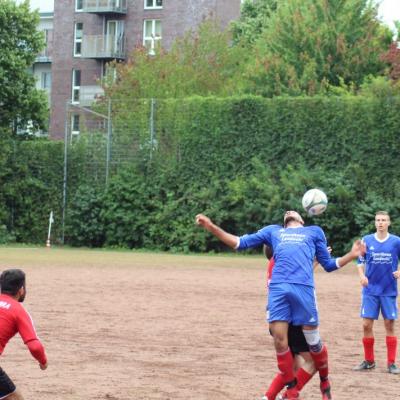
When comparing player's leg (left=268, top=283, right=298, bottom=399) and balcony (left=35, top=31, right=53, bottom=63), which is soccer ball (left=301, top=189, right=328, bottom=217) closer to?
player's leg (left=268, top=283, right=298, bottom=399)

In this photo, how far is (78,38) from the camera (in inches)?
2849

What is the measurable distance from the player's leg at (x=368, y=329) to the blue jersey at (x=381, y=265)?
110 mm

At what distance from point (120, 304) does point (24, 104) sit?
1151 inches

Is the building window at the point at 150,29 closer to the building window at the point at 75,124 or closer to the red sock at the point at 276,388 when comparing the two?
the building window at the point at 75,124

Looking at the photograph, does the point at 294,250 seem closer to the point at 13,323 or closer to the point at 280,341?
the point at 280,341

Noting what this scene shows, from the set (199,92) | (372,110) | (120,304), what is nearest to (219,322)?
(120,304)

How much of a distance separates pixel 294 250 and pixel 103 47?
60970mm

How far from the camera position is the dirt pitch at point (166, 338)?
11.3 m

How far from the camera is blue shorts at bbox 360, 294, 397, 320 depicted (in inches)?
514

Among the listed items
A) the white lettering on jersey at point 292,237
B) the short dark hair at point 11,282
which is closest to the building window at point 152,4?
the white lettering on jersey at point 292,237

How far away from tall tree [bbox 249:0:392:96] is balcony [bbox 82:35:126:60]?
913 inches

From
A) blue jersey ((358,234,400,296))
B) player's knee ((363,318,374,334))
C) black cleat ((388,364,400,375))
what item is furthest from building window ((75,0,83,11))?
black cleat ((388,364,400,375))

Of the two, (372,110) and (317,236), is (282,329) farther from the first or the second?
(372,110)

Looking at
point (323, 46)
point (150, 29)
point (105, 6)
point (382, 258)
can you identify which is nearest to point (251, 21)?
point (150, 29)
